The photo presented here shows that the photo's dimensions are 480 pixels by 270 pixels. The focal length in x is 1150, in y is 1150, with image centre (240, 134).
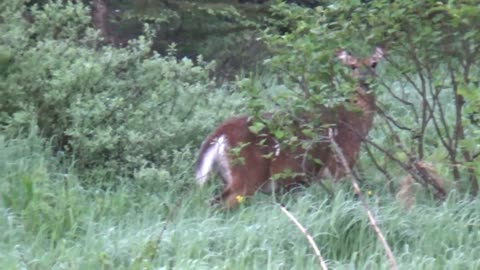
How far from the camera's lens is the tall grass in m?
6.71

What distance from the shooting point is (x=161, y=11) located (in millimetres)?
12227

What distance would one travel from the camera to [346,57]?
797 centimetres

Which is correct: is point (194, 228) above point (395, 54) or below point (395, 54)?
below

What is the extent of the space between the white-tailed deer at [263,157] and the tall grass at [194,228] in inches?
7.2

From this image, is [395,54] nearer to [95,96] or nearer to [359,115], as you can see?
[359,115]

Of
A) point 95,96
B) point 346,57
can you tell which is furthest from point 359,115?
point 95,96

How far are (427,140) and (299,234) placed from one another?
9.55 feet

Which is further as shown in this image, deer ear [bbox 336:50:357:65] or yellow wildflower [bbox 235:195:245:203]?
yellow wildflower [bbox 235:195:245:203]

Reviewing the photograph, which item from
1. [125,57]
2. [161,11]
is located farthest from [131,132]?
[161,11]

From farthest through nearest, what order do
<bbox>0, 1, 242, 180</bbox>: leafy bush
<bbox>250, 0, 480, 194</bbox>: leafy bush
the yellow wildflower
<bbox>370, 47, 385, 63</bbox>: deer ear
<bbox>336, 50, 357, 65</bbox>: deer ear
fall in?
<bbox>0, 1, 242, 180</bbox>: leafy bush < the yellow wildflower < <bbox>370, 47, 385, 63</bbox>: deer ear < <bbox>336, 50, 357, 65</bbox>: deer ear < <bbox>250, 0, 480, 194</bbox>: leafy bush

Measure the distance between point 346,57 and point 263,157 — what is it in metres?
1.08

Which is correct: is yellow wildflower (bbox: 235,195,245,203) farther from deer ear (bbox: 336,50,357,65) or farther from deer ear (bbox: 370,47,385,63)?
deer ear (bbox: 370,47,385,63)

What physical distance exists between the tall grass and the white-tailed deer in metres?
0.18

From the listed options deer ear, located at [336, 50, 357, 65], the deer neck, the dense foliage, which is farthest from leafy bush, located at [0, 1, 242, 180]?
deer ear, located at [336, 50, 357, 65]
